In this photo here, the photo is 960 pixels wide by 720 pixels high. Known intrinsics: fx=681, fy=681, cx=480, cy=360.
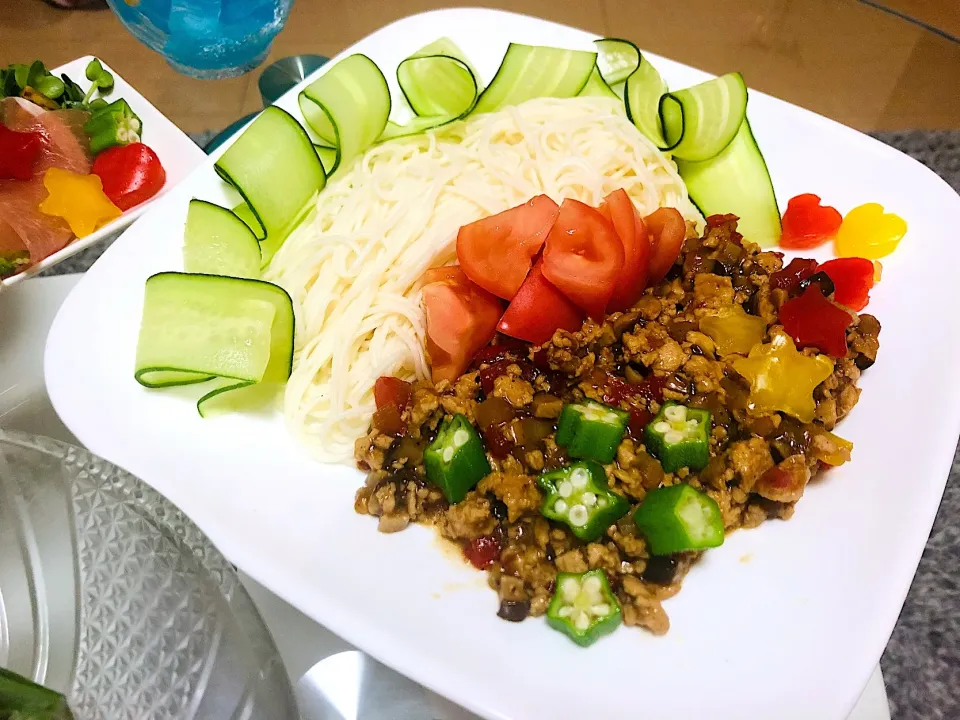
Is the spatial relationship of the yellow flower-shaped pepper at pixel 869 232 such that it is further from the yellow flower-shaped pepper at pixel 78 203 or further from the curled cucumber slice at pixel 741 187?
the yellow flower-shaped pepper at pixel 78 203

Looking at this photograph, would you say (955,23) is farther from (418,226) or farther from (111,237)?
(111,237)

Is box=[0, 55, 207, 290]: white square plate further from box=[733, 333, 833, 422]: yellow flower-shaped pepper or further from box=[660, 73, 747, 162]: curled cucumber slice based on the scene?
box=[733, 333, 833, 422]: yellow flower-shaped pepper

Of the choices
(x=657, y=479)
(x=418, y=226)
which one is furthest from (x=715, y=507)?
(x=418, y=226)

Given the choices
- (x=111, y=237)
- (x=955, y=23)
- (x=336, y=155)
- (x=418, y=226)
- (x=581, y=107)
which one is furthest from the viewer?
(x=955, y=23)

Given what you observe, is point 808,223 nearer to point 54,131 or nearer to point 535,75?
point 535,75

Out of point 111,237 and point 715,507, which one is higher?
point 715,507

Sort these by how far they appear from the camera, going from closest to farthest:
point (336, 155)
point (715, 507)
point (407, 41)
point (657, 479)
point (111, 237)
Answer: point (715, 507)
point (657, 479)
point (336, 155)
point (407, 41)
point (111, 237)

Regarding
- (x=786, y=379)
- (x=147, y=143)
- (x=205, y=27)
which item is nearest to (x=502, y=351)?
(x=786, y=379)
